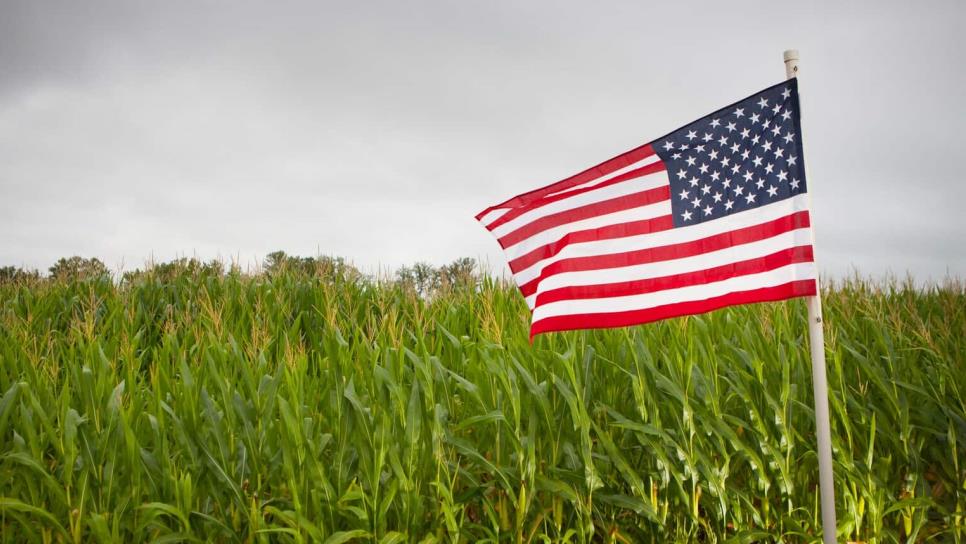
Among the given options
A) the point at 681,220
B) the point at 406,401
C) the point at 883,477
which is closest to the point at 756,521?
the point at 883,477

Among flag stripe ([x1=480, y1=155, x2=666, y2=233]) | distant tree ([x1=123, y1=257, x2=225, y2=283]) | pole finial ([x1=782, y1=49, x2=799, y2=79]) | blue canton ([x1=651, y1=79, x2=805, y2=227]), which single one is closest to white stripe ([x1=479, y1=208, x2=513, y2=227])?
flag stripe ([x1=480, y1=155, x2=666, y2=233])

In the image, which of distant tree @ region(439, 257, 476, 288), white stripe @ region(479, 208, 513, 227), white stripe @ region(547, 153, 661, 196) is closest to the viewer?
white stripe @ region(547, 153, 661, 196)

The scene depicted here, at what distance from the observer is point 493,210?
543cm

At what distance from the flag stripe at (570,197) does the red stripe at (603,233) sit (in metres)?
0.22

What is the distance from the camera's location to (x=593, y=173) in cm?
490

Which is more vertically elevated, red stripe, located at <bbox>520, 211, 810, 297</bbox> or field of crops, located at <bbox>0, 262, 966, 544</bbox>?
red stripe, located at <bbox>520, 211, 810, 297</bbox>

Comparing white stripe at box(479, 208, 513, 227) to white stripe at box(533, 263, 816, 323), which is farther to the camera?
white stripe at box(479, 208, 513, 227)

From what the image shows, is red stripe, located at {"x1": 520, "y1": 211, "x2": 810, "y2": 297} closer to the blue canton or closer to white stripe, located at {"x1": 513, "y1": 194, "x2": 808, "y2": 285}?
white stripe, located at {"x1": 513, "y1": 194, "x2": 808, "y2": 285}

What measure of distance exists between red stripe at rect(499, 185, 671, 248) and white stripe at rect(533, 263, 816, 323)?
59cm

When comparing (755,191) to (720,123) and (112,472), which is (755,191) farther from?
(112,472)

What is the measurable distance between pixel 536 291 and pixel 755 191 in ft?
5.31

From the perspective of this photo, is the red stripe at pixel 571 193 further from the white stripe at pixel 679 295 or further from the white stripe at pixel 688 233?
the white stripe at pixel 679 295

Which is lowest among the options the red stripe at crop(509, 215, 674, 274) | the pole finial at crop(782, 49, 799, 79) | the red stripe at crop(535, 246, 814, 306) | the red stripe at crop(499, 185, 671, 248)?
the red stripe at crop(535, 246, 814, 306)

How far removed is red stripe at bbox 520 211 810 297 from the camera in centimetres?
433
